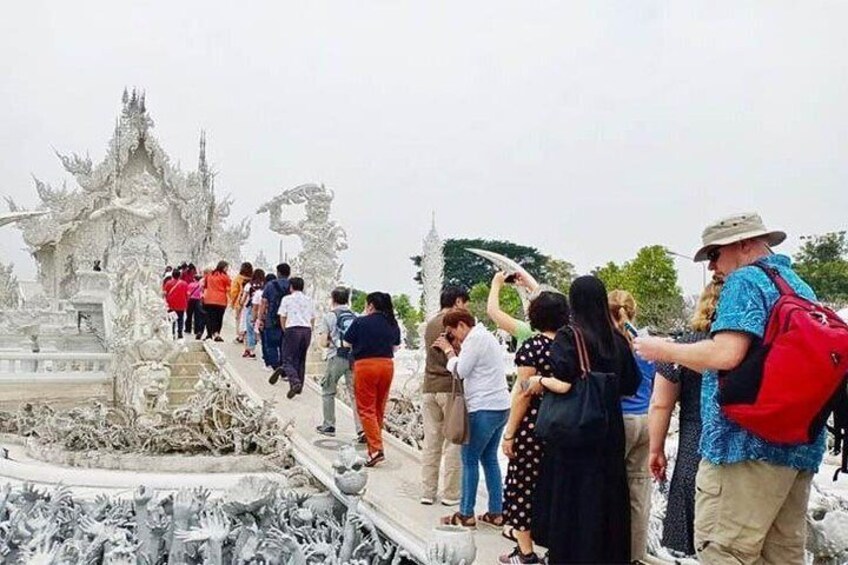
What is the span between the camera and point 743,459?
2742mm

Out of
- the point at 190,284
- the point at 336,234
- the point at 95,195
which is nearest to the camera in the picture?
the point at 336,234

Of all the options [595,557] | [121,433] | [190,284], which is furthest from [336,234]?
[595,557]

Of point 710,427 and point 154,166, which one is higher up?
point 154,166

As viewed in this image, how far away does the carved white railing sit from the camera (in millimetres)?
11938

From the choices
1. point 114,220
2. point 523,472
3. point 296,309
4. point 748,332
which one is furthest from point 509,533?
point 114,220

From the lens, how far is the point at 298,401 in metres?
9.30

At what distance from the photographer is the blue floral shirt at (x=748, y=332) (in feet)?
8.86

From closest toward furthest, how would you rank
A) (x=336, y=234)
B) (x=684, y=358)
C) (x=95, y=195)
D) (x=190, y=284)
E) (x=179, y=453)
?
(x=684, y=358)
(x=179, y=453)
(x=336, y=234)
(x=190, y=284)
(x=95, y=195)

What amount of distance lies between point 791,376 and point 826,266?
33.0 meters

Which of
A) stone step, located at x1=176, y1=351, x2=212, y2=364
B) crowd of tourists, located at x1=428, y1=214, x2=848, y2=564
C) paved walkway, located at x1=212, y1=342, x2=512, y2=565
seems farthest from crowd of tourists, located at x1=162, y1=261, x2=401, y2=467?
crowd of tourists, located at x1=428, y1=214, x2=848, y2=564

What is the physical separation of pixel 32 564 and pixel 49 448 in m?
3.03

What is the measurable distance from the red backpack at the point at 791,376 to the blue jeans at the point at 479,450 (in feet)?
7.67

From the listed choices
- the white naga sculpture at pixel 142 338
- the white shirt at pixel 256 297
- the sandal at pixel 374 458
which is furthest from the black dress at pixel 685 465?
the white shirt at pixel 256 297

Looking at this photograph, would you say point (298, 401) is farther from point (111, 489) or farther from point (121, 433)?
point (111, 489)
